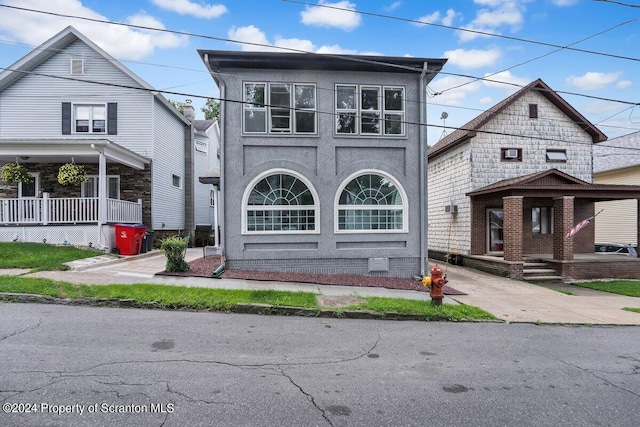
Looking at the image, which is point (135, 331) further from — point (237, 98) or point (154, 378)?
point (237, 98)

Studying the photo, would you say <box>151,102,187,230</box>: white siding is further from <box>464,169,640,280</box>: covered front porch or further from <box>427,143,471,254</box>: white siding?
<box>464,169,640,280</box>: covered front porch

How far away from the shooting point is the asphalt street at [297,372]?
3354 millimetres

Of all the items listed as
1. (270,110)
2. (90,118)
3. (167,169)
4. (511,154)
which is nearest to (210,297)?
(270,110)

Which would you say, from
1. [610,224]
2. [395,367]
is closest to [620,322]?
[395,367]

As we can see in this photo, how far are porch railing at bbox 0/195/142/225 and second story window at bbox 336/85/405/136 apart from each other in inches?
362

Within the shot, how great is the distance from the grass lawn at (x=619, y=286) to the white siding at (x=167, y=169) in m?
17.2

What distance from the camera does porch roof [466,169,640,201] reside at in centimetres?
1327

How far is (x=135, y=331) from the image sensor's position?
5.67 metres

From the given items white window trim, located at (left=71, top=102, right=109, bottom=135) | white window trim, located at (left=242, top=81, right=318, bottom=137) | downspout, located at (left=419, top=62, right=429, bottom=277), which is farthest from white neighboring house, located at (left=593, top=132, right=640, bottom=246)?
white window trim, located at (left=71, top=102, right=109, bottom=135)

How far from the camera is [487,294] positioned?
10250 mm

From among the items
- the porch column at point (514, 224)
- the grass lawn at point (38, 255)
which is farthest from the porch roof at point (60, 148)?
the porch column at point (514, 224)

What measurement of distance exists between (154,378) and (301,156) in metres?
8.10

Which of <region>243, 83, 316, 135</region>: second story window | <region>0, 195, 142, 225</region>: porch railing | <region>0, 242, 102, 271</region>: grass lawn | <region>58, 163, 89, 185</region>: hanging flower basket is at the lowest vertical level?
<region>0, 242, 102, 271</region>: grass lawn

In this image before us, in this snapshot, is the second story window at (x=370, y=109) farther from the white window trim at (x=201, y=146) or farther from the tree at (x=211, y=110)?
the tree at (x=211, y=110)
